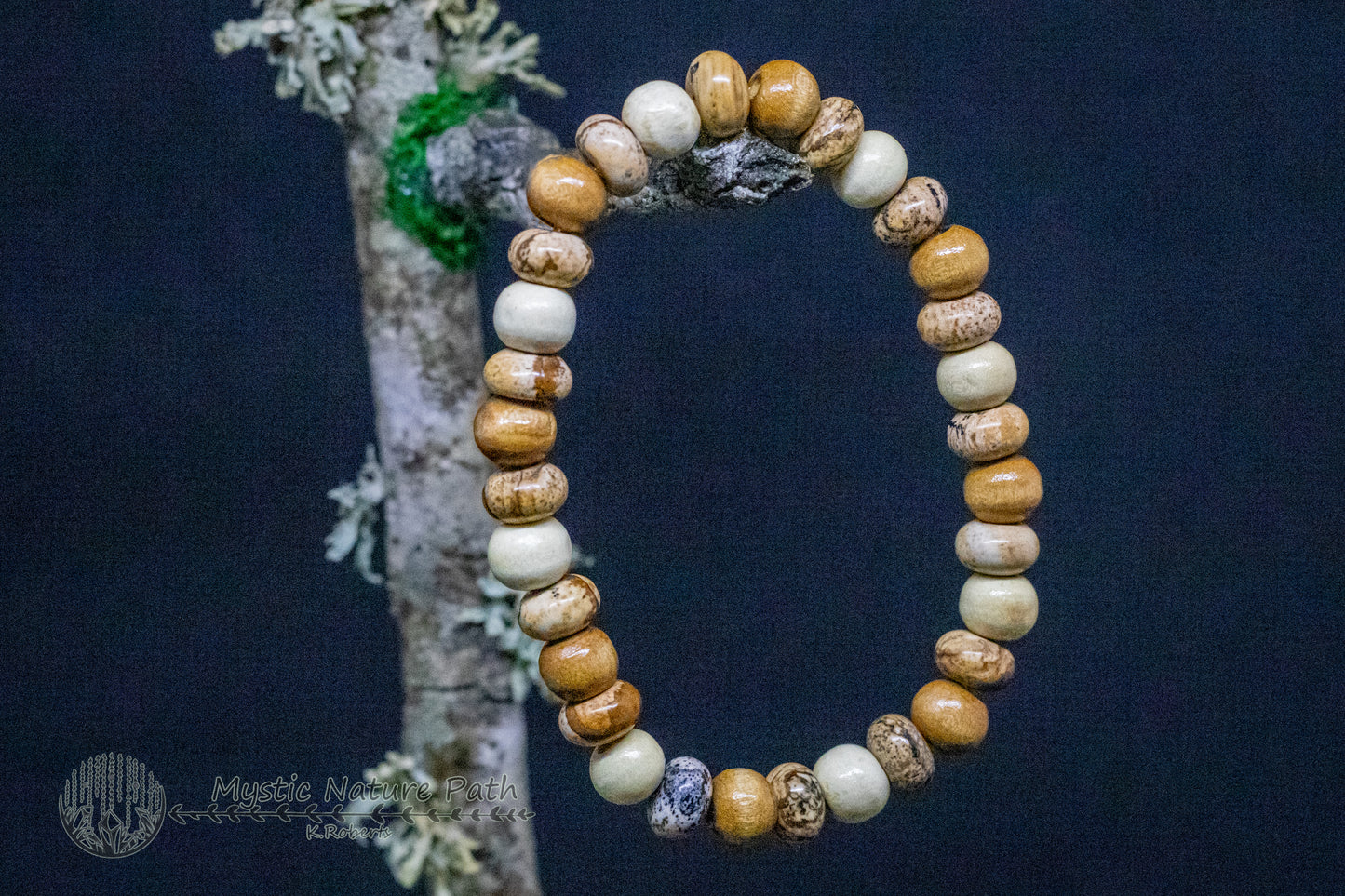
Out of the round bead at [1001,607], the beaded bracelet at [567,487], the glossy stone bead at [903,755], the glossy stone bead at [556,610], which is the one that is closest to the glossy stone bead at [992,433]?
the beaded bracelet at [567,487]

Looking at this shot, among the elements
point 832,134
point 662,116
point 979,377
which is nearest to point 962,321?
point 979,377

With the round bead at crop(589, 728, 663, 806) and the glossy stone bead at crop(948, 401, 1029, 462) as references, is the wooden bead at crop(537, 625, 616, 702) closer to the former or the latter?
the round bead at crop(589, 728, 663, 806)

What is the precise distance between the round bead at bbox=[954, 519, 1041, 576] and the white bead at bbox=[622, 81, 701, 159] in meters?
0.40

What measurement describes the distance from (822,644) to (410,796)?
17.3 inches

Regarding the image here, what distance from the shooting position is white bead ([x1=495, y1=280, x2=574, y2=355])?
0.85 meters

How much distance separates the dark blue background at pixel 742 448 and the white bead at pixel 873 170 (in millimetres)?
148

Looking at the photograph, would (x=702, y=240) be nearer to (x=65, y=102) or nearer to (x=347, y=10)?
(x=347, y=10)

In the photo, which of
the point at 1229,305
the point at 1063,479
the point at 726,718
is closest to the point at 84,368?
the point at 726,718

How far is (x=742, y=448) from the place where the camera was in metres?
1.13

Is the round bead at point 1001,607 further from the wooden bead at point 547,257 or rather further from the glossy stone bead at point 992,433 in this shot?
the wooden bead at point 547,257

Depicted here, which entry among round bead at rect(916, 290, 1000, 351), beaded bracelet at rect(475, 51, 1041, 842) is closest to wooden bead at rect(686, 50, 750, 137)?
beaded bracelet at rect(475, 51, 1041, 842)

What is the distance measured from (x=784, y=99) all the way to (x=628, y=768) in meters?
0.53

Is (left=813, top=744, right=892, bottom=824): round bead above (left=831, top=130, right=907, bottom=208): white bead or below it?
below

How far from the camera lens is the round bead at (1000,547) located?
92 centimetres
